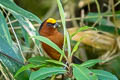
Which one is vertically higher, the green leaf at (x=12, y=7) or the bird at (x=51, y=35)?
the green leaf at (x=12, y=7)

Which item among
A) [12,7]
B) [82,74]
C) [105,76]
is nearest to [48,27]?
[12,7]

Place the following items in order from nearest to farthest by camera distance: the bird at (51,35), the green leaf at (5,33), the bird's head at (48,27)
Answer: the green leaf at (5,33), the bird at (51,35), the bird's head at (48,27)

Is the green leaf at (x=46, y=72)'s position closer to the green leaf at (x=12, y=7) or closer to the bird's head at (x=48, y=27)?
the green leaf at (x=12, y=7)

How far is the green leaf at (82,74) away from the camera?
5.18ft

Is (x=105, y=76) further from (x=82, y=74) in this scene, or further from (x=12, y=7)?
(x=12, y=7)

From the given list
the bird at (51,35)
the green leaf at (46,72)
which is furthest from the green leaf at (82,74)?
the bird at (51,35)

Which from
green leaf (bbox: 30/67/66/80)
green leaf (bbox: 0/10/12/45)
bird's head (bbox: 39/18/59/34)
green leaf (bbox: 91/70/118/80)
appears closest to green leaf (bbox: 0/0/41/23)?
green leaf (bbox: 0/10/12/45)

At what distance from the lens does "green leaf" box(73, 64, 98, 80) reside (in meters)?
1.58

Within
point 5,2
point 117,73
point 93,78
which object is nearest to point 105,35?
point 117,73

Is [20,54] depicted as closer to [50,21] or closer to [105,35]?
[50,21]

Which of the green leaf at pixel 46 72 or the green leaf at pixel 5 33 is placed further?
the green leaf at pixel 5 33

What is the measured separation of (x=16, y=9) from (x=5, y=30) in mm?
148

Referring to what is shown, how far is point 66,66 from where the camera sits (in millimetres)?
1663

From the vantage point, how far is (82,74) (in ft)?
5.23
